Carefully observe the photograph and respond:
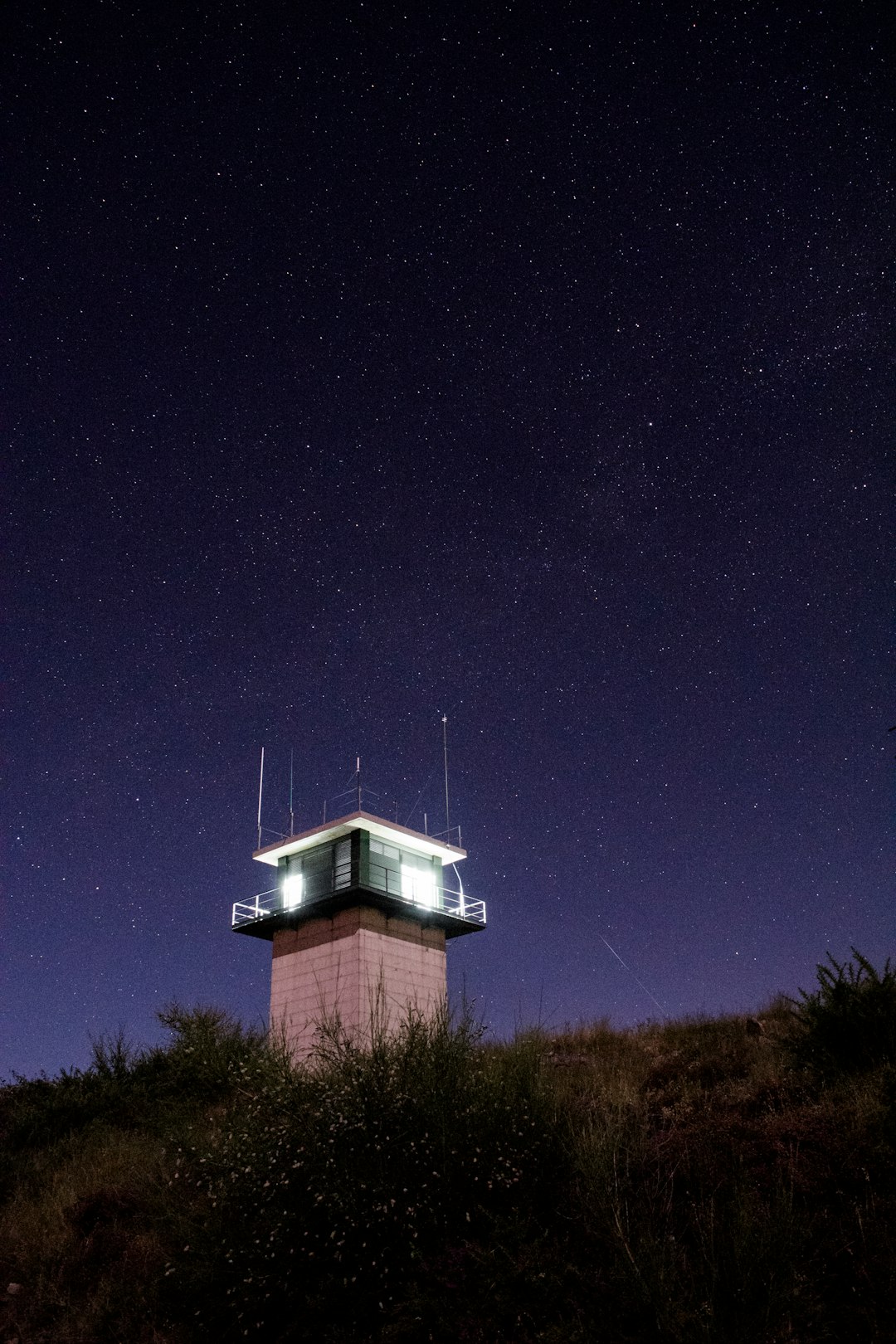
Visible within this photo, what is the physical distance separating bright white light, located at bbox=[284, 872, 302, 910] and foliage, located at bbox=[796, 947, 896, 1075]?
1869cm

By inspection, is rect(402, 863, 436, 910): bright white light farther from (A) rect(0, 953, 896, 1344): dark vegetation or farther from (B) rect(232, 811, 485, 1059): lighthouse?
(A) rect(0, 953, 896, 1344): dark vegetation

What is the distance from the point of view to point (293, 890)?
28812 mm


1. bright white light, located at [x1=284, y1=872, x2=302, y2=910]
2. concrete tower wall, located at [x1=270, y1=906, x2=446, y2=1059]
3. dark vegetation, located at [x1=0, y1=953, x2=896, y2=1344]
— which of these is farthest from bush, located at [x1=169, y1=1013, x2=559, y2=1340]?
bright white light, located at [x1=284, y1=872, x2=302, y2=910]

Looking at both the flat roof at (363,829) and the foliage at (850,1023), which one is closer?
the foliage at (850,1023)

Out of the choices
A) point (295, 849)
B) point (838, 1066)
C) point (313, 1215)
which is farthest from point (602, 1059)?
point (295, 849)

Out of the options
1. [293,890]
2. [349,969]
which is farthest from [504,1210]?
[293,890]

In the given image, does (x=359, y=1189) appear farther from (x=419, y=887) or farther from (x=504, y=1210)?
(x=419, y=887)

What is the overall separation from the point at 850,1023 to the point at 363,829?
58.3 feet

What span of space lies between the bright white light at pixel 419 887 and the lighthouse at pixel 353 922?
4 cm

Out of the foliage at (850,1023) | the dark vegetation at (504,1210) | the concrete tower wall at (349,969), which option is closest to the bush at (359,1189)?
the dark vegetation at (504,1210)

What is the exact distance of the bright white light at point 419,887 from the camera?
1123 inches

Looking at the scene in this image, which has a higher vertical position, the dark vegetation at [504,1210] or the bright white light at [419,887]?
the bright white light at [419,887]

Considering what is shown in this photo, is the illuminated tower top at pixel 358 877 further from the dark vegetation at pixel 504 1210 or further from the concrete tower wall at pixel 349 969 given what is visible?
the dark vegetation at pixel 504 1210

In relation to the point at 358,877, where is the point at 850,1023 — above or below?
below
